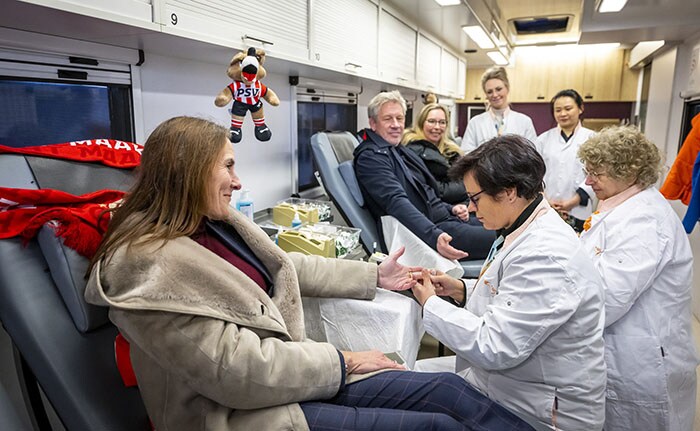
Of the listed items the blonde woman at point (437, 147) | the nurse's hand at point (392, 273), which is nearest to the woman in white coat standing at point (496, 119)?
the blonde woman at point (437, 147)

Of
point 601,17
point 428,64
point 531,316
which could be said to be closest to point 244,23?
point 531,316

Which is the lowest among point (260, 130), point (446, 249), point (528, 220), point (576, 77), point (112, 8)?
point (446, 249)

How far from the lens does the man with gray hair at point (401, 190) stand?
230 centimetres

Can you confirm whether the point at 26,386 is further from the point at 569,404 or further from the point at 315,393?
the point at 569,404

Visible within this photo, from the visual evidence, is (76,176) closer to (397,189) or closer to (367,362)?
(367,362)

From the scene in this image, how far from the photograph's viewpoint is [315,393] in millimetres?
1177

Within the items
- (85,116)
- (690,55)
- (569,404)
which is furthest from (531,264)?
(690,55)

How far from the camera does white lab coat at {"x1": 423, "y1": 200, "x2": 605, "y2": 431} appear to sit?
45.6 inches

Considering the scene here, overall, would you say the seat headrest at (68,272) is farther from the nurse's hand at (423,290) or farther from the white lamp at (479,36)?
the white lamp at (479,36)

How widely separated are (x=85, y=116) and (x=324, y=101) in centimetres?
190

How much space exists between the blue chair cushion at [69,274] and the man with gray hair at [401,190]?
4.83ft

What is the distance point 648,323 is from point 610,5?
2.50 metres

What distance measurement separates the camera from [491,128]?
3668mm

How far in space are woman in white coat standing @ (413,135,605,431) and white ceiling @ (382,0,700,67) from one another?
2.43m
